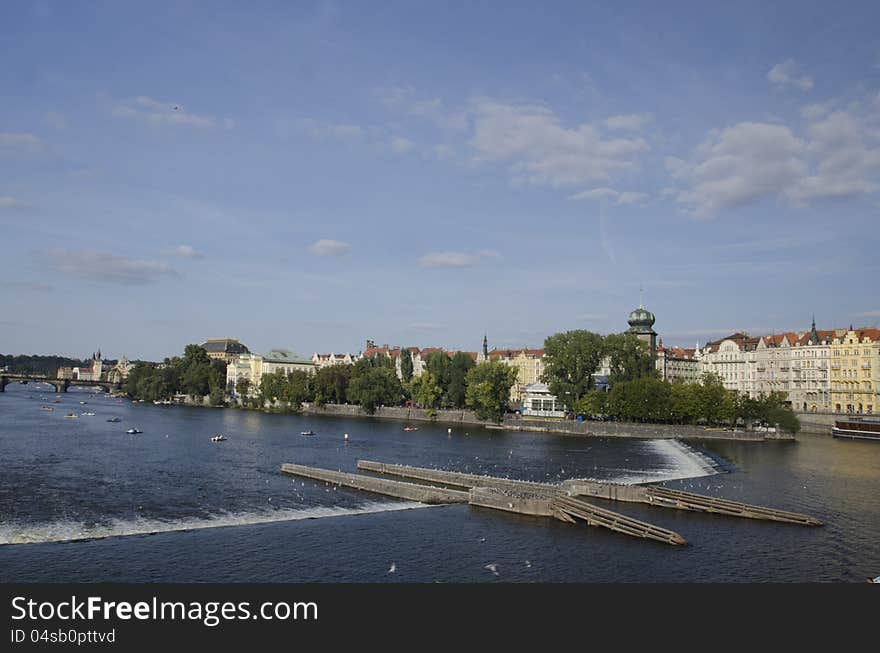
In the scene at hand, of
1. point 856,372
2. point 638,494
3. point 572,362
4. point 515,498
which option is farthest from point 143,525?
point 856,372

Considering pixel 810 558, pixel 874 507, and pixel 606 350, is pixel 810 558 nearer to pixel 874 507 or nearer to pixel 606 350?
pixel 874 507

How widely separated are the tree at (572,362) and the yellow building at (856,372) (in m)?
53.3

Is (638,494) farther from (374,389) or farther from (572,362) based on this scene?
(374,389)

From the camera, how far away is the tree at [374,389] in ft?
543

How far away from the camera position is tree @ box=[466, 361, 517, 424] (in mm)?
140750

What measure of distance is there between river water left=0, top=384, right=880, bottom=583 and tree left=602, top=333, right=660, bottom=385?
53.5m

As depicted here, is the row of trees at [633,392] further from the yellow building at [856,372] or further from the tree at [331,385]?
the tree at [331,385]

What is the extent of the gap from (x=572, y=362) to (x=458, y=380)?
27886 millimetres

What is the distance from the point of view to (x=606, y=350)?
5709 inches

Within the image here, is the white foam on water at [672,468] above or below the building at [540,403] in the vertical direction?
below

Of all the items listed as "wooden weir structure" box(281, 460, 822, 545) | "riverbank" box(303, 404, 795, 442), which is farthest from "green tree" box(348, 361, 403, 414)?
"wooden weir structure" box(281, 460, 822, 545)

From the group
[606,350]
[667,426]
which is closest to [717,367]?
[606,350]

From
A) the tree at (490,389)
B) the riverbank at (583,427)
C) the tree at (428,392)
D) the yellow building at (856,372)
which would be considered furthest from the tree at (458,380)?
the yellow building at (856,372)

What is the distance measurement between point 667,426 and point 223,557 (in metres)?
99.5
